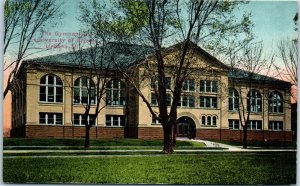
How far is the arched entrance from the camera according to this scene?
15148mm

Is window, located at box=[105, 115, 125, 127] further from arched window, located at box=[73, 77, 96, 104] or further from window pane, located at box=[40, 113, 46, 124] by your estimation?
window pane, located at box=[40, 113, 46, 124]

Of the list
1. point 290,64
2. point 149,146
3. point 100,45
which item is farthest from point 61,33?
point 290,64

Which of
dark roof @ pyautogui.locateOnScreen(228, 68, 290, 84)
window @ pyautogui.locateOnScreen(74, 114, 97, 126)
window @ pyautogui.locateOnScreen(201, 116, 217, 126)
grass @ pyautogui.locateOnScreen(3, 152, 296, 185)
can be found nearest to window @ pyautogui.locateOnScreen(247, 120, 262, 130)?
grass @ pyautogui.locateOnScreen(3, 152, 296, 185)

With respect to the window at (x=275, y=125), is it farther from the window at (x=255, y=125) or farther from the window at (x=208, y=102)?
the window at (x=208, y=102)

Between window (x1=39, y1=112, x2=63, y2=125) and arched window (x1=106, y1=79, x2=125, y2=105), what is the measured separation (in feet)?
3.74

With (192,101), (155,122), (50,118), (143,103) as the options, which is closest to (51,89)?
(50,118)

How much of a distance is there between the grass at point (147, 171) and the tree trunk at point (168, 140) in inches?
14.1

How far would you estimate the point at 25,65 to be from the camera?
14531mm

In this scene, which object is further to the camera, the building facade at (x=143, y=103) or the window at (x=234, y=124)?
the window at (x=234, y=124)

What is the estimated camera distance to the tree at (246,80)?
14742 millimetres

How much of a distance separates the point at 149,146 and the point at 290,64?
3.61 metres

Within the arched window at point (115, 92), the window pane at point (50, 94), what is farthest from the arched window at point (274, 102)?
the window pane at point (50, 94)

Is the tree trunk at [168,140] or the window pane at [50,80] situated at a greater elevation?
the window pane at [50,80]

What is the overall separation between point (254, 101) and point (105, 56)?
3502mm
